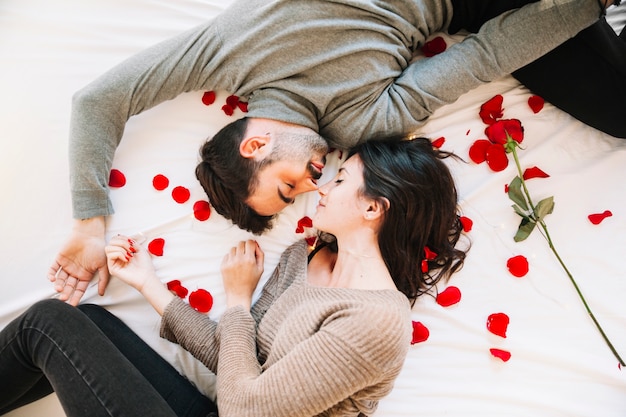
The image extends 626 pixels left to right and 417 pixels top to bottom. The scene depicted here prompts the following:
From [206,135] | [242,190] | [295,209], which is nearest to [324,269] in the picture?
[295,209]

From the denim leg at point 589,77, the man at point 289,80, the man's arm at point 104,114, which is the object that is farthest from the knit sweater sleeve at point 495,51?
the man's arm at point 104,114

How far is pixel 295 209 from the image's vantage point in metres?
1.63

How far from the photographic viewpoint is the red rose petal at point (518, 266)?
1.53 m

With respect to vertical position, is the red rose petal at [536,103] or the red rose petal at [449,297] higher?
the red rose petal at [536,103]

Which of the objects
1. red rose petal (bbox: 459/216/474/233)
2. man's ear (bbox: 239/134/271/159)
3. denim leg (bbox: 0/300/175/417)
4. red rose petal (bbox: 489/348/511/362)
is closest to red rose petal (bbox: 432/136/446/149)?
red rose petal (bbox: 459/216/474/233)

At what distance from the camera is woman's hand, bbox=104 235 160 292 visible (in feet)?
4.86

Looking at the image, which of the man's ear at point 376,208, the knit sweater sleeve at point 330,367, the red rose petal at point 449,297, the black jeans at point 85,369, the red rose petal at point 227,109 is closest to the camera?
the knit sweater sleeve at point 330,367

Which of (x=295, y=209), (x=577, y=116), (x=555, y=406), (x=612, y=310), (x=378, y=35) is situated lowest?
(x=555, y=406)

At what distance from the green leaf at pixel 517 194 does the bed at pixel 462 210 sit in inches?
2.1

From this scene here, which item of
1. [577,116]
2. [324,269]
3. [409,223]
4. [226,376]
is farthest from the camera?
[577,116]

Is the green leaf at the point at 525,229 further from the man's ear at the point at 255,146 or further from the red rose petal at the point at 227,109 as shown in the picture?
the red rose petal at the point at 227,109

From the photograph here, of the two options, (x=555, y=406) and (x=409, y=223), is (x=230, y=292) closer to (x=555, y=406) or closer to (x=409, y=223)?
(x=409, y=223)

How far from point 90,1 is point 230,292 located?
3.94ft

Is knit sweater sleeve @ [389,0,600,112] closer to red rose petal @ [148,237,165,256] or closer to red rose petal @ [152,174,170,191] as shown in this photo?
red rose petal @ [152,174,170,191]
